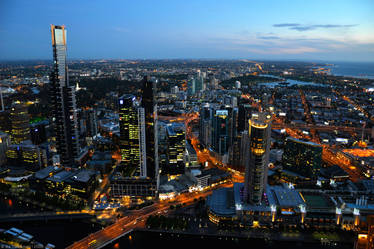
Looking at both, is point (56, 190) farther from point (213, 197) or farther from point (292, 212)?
point (292, 212)

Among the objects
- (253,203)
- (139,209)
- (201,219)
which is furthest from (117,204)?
(253,203)

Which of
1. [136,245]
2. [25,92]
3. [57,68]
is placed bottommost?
[136,245]

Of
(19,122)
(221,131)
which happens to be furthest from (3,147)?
(221,131)

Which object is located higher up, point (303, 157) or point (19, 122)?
point (19, 122)

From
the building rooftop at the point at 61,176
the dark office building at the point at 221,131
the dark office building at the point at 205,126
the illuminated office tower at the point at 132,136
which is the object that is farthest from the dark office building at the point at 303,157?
the building rooftop at the point at 61,176

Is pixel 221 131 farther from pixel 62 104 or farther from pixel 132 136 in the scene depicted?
pixel 62 104
